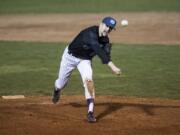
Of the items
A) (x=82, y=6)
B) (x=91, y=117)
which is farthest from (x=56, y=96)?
(x=82, y=6)

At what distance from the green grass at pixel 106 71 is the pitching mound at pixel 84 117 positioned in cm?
126

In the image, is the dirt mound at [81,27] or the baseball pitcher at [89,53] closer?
the baseball pitcher at [89,53]

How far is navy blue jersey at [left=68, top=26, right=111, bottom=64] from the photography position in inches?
389

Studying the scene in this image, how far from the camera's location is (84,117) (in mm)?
10547

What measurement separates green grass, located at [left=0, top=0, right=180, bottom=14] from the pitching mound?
22346 mm

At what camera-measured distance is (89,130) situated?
9.45 meters

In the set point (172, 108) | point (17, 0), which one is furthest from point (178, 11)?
point (172, 108)

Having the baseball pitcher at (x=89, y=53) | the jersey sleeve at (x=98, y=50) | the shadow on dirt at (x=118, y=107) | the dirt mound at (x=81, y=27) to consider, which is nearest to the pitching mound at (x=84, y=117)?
the shadow on dirt at (x=118, y=107)

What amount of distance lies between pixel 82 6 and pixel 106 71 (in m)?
20.9

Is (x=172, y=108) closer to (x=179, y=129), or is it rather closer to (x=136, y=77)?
(x=179, y=129)

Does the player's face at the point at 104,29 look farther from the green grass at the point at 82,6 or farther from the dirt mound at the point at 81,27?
the green grass at the point at 82,6

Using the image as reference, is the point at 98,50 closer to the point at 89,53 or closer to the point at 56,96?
the point at 89,53

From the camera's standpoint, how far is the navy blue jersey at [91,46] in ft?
32.4

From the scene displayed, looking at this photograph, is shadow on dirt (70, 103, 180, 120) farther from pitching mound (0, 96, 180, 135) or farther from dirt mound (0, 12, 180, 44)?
dirt mound (0, 12, 180, 44)
